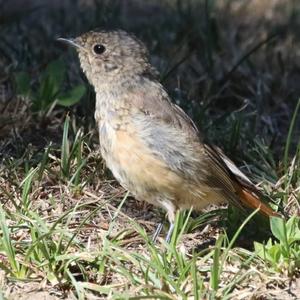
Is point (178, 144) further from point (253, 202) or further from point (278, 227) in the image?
point (278, 227)

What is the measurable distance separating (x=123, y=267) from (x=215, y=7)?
4.24 meters

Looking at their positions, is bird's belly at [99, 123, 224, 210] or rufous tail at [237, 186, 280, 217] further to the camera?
rufous tail at [237, 186, 280, 217]

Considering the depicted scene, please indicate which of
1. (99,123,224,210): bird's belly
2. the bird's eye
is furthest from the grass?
the bird's eye

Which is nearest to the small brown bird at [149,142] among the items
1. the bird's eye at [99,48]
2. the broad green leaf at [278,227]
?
the bird's eye at [99,48]

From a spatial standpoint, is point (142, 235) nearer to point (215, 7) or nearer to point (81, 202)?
point (81, 202)

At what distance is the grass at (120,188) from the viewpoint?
5.17 metres

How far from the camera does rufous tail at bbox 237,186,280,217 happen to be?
5.70m

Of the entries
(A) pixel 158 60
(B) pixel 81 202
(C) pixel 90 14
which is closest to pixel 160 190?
(B) pixel 81 202

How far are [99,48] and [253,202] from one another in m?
1.30

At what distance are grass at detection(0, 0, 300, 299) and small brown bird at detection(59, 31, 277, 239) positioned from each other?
16cm

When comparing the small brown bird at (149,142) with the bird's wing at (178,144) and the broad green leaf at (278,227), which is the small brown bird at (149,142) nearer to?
the bird's wing at (178,144)

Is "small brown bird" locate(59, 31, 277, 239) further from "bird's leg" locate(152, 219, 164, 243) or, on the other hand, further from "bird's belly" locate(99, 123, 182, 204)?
"bird's leg" locate(152, 219, 164, 243)

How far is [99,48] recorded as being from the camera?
19.7 ft

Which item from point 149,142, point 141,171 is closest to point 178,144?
point 149,142
